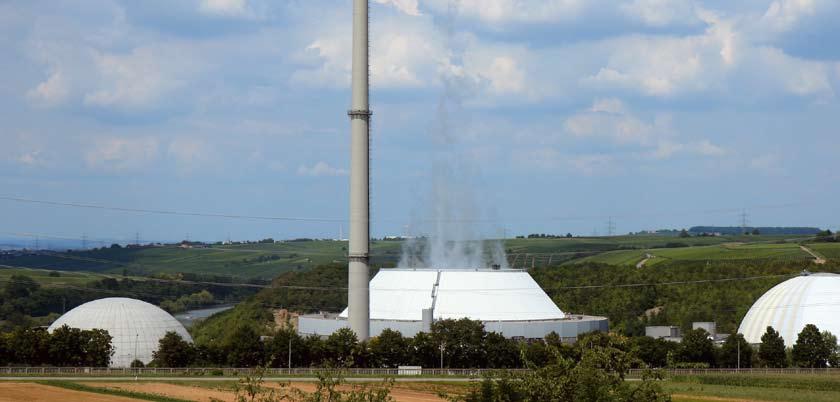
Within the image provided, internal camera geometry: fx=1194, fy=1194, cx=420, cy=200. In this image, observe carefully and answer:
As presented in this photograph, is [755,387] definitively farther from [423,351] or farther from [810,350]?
[423,351]

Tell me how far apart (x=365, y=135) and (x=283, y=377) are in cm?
2479

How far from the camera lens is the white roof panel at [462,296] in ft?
369

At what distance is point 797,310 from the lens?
400ft

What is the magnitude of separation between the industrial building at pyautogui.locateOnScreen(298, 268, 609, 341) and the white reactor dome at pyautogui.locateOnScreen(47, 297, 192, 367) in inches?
552

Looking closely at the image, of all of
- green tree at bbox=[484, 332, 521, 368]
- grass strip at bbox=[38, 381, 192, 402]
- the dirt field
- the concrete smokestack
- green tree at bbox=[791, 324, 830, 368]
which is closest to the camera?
grass strip at bbox=[38, 381, 192, 402]

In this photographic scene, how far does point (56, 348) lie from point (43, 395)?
30.1 metres

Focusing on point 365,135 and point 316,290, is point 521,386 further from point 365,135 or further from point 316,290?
point 316,290

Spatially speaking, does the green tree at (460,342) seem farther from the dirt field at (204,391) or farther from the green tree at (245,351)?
the dirt field at (204,391)

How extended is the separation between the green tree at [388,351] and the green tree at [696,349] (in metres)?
25.3

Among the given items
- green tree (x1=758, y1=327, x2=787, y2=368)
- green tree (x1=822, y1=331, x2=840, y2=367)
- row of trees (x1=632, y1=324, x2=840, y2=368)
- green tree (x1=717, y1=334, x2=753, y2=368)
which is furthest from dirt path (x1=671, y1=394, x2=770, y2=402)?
green tree (x1=822, y1=331, x2=840, y2=367)

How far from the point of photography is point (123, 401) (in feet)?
214

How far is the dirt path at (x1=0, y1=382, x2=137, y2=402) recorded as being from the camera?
2574 inches

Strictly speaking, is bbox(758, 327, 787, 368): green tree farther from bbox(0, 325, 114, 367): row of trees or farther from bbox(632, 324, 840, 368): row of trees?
bbox(0, 325, 114, 367): row of trees

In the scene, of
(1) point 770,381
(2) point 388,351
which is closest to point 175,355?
(2) point 388,351
